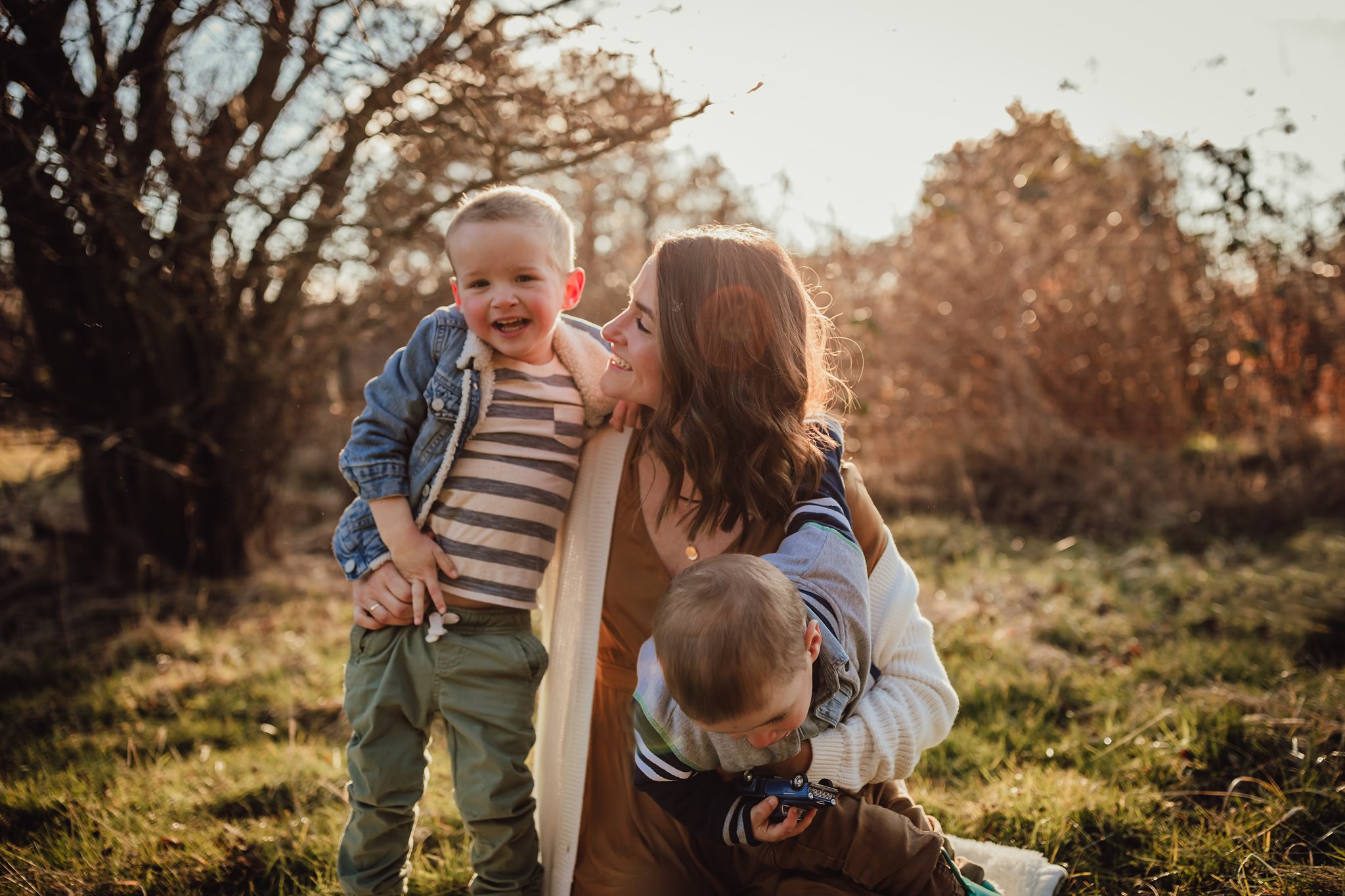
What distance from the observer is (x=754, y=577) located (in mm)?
1512

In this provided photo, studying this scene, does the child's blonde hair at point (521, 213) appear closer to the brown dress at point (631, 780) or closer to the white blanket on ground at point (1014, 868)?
the brown dress at point (631, 780)

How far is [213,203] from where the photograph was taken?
3.89 m

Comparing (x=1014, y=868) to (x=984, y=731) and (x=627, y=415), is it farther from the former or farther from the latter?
(x=627, y=415)

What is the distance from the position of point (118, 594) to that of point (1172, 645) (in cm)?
513

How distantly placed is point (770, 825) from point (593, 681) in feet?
1.88

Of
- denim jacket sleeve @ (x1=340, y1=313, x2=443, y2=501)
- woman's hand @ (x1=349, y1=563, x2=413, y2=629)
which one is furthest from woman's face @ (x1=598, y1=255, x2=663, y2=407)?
woman's hand @ (x1=349, y1=563, x2=413, y2=629)

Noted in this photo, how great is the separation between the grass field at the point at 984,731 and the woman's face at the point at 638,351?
1440 mm

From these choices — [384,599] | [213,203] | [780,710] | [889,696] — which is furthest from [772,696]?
[213,203]

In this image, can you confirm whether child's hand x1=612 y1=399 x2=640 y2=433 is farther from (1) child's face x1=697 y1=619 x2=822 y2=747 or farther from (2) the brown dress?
(1) child's face x1=697 y1=619 x2=822 y2=747

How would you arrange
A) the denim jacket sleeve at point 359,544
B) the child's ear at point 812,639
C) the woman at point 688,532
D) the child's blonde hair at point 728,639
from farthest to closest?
the denim jacket sleeve at point 359,544
the woman at point 688,532
the child's ear at point 812,639
the child's blonde hair at point 728,639

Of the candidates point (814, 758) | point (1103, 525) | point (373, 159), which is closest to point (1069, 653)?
point (1103, 525)

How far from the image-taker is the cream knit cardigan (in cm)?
175

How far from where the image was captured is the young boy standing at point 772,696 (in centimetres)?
148

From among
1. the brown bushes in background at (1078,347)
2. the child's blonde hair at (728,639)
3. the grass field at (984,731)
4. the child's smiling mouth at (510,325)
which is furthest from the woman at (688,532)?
the brown bushes in background at (1078,347)
